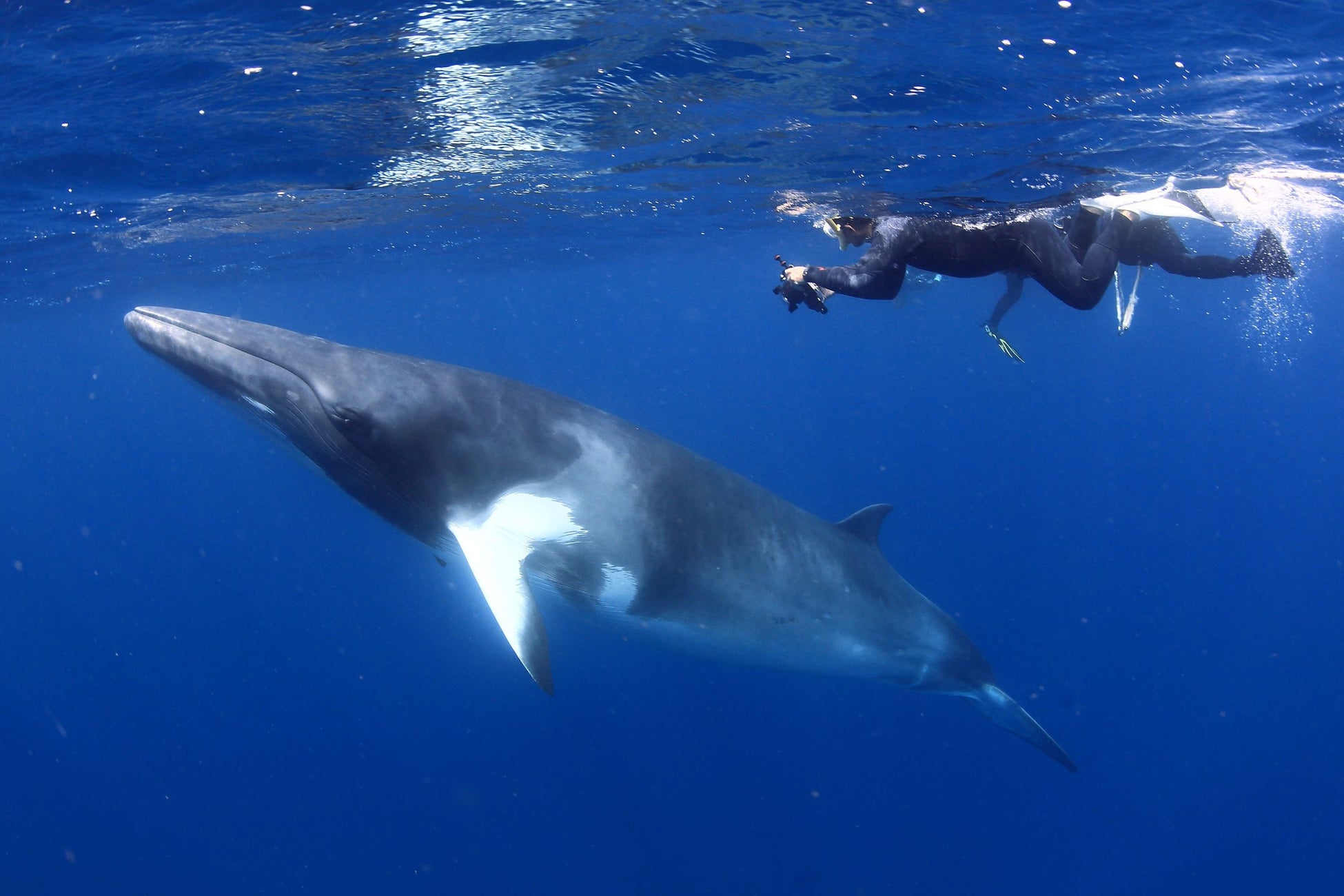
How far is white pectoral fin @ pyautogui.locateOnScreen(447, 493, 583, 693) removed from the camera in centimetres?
587

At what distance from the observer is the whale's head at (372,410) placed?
20.2ft

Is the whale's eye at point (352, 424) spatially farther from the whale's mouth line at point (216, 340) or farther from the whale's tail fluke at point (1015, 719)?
the whale's tail fluke at point (1015, 719)

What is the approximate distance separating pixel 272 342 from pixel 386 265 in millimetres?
33019

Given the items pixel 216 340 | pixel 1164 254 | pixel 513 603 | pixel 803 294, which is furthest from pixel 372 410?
pixel 1164 254

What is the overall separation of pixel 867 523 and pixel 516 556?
501cm

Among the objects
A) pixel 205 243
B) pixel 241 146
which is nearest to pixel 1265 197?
pixel 241 146

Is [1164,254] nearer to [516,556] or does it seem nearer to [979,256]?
[979,256]

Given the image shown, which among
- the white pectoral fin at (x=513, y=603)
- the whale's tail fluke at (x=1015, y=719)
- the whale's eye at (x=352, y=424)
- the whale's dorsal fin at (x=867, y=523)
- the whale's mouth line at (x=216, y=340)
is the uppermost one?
the whale's mouth line at (x=216, y=340)

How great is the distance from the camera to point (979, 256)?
7559 mm

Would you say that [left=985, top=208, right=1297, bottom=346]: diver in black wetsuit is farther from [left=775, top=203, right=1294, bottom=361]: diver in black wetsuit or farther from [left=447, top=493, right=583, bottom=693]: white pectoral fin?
[left=447, top=493, right=583, bottom=693]: white pectoral fin

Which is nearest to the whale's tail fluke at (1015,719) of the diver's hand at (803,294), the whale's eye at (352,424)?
the diver's hand at (803,294)

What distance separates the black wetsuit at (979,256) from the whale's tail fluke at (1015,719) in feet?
20.0

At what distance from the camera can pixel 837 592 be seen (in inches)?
354

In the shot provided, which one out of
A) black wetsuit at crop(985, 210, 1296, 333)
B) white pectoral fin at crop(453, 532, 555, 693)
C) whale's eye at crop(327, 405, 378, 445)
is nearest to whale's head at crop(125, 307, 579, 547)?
whale's eye at crop(327, 405, 378, 445)
